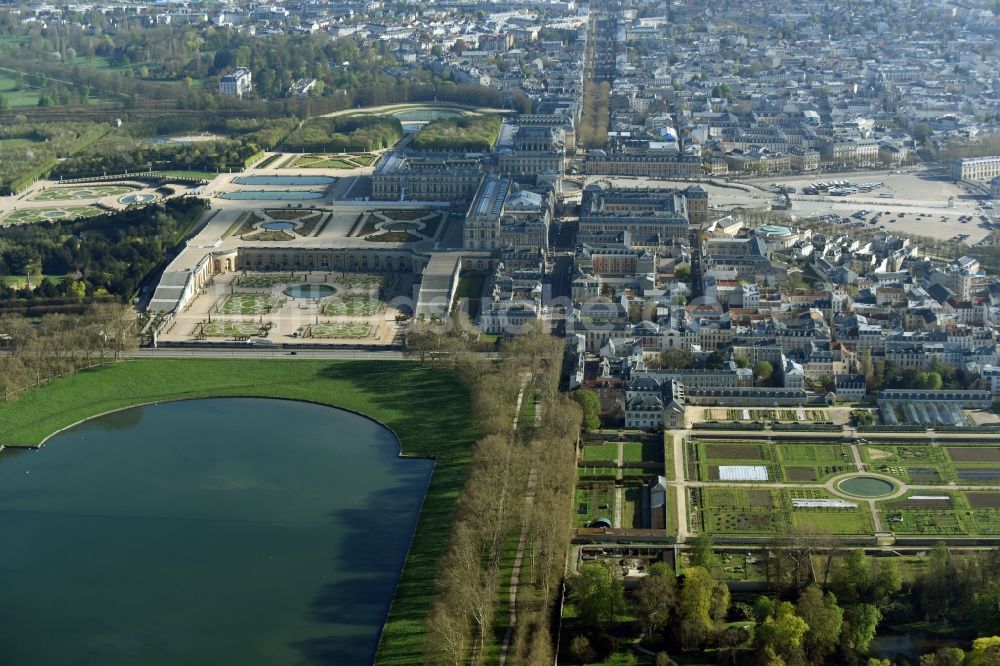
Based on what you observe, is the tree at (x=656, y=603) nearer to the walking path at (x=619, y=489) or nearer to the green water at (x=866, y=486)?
the walking path at (x=619, y=489)

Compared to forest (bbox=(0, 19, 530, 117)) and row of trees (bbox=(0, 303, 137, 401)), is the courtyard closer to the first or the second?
row of trees (bbox=(0, 303, 137, 401))

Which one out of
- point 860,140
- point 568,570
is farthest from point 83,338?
point 860,140

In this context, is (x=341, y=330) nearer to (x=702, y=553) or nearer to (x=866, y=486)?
(x=866, y=486)

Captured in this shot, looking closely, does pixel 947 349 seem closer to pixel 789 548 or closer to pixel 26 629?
pixel 789 548

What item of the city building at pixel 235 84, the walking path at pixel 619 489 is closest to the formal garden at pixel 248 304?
the walking path at pixel 619 489

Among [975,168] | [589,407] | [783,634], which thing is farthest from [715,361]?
[975,168]

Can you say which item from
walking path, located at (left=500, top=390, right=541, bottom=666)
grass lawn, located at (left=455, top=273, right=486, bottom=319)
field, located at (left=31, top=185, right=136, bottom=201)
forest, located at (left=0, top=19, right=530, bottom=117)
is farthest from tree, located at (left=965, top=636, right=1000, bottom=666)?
forest, located at (left=0, top=19, right=530, bottom=117)
